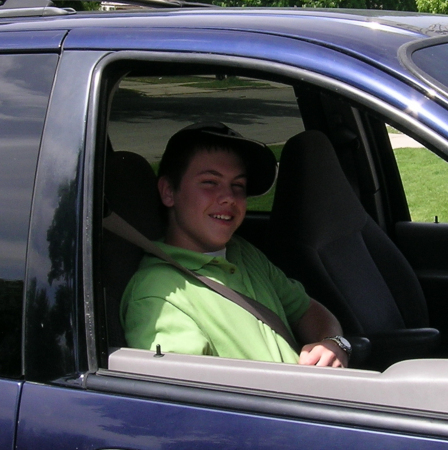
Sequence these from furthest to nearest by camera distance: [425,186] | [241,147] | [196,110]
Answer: [425,186]
[196,110]
[241,147]

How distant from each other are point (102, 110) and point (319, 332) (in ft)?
3.36

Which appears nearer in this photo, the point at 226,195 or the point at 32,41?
the point at 32,41

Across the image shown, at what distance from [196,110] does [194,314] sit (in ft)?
4.20

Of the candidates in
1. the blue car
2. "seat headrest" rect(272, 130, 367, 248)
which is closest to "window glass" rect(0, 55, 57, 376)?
the blue car

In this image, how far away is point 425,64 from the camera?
149 centimetres

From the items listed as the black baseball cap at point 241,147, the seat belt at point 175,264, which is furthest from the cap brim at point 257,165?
the seat belt at point 175,264

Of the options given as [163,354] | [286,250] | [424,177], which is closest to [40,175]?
[163,354]

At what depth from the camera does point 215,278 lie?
2.09 m

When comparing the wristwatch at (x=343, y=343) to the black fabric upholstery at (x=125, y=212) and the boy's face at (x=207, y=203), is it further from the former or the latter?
the black fabric upholstery at (x=125, y=212)

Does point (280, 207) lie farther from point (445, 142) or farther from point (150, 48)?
point (445, 142)

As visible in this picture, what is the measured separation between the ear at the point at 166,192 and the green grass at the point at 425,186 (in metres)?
3.06

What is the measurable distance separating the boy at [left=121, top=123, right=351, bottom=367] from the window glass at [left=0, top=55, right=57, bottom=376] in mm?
305

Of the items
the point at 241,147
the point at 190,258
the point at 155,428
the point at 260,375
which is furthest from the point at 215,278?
the point at 155,428

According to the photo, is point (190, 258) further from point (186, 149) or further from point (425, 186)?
point (425, 186)
